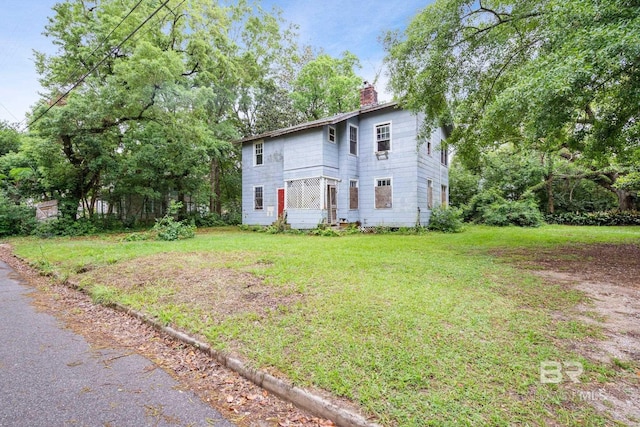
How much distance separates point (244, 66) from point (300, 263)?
1921cm

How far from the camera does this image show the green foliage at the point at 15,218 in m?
12.6

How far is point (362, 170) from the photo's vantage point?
15000mm

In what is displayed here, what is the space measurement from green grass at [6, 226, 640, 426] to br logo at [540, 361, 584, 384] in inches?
2.5

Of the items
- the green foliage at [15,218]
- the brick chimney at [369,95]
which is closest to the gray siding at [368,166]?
the brick chimney at [369,95]

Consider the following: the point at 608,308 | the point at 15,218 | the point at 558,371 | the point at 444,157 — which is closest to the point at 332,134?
the point at 444,157

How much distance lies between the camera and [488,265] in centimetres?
611

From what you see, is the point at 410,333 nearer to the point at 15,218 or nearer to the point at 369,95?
the point at 369,95

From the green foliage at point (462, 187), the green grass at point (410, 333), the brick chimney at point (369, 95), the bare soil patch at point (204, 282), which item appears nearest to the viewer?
the green grass at point (410, 333)

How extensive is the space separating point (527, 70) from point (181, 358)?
744 centimetres

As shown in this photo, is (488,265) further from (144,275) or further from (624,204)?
(624,204)

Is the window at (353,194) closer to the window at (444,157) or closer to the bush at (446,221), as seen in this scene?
the bush at (446,221)

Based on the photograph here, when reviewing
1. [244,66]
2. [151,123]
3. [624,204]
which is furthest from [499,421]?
[624,204]

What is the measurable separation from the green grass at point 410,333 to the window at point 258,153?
11.9m

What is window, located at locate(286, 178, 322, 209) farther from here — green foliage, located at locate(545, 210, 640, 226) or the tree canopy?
green foliage, located at locate(545, 210, 640, 226)
